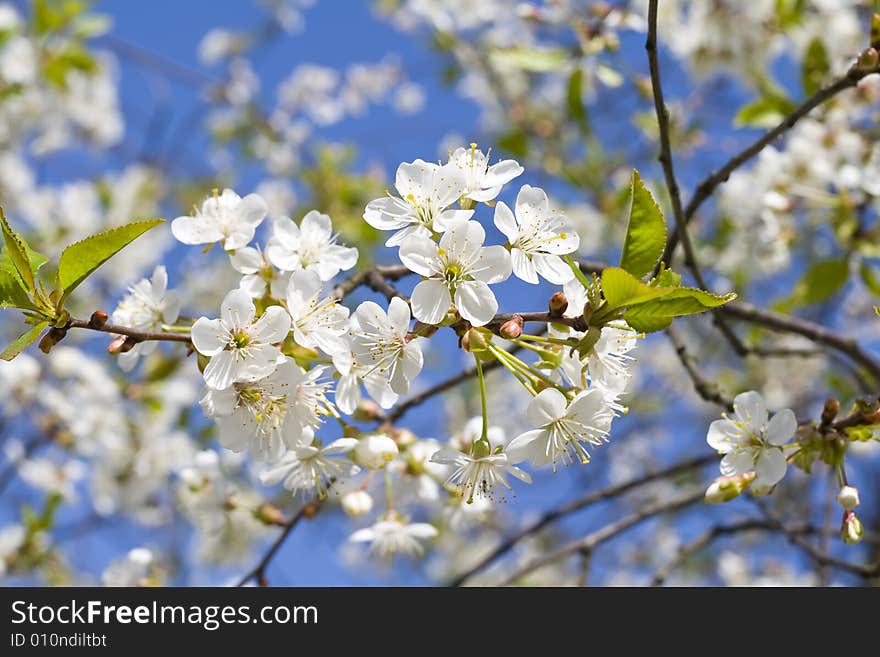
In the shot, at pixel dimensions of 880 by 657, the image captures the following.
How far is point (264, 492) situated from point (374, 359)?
3.57 metres

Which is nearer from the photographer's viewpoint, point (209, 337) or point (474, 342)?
point (474, 342)

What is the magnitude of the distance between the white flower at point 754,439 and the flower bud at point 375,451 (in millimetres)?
572

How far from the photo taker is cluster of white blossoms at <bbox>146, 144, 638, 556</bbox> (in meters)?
1.25

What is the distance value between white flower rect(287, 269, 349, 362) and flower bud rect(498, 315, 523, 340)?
0.87 ft

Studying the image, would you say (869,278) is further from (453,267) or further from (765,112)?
(453,267)

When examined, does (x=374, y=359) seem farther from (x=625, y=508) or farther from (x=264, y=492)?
(x=625, y=508)

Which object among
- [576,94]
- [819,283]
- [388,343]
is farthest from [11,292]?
[819,283]

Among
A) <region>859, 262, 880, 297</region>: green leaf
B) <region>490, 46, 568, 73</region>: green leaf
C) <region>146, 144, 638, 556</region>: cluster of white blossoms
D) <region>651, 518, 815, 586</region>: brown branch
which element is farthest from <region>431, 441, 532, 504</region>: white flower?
<region>859, 262, 880, 297</region>: green leaf

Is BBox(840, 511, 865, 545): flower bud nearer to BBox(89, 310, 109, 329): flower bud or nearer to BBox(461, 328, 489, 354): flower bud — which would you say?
BBox(461, 328, 489, 354): flower bud

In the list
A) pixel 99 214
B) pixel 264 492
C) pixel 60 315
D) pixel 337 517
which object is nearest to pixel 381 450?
pixel 60 315

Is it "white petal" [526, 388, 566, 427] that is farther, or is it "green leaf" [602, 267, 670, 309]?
"white petal" [526, 388, 566, 427]

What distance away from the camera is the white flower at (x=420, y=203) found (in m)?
1.28

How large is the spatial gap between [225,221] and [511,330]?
0.65 metres

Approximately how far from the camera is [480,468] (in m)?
1.42
